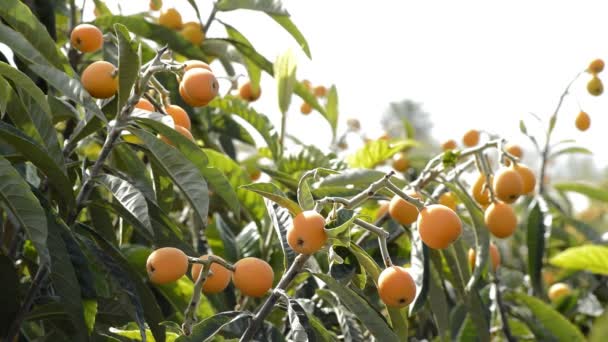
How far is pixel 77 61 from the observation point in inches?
85.7

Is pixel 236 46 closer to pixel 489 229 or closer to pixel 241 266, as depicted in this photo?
pixel 489 229

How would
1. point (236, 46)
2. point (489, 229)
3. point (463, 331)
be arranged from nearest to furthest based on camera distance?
point (489, 229), point (463, 331), point (236, 46)

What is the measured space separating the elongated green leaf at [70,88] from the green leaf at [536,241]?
1.46 meters

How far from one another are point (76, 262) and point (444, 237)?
0.60 m

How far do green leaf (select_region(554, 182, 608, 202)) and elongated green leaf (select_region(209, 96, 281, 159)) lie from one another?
1.27 metres

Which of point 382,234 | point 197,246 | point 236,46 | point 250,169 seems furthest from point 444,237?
point 250,169

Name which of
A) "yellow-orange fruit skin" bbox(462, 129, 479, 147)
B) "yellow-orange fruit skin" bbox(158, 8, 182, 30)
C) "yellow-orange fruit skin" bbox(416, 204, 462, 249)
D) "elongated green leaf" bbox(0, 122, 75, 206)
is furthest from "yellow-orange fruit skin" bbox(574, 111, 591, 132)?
"elongated green leaf" bbox(0, 122, 75, 206)

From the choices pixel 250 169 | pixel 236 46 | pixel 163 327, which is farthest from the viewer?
pixel 250 169

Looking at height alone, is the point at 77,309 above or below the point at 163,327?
above

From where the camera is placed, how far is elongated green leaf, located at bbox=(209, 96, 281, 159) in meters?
2.27

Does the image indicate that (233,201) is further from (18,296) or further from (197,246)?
(197,246)

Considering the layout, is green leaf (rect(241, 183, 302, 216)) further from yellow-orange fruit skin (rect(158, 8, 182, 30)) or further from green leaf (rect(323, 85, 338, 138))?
green leaf (rect(323, 85, 338, 138))

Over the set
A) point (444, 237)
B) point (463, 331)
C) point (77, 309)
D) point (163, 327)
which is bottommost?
point (463, 331)

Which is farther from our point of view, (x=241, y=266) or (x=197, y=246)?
(x=197, y=246)
